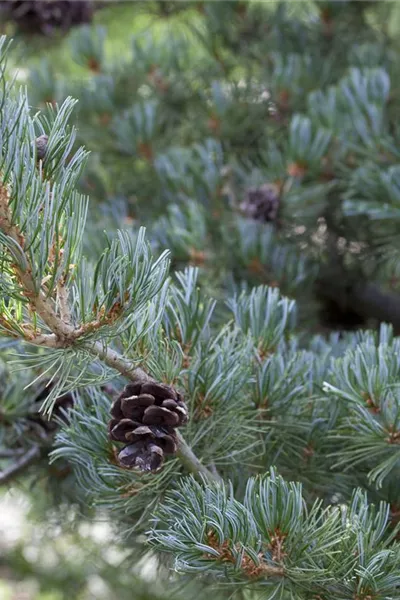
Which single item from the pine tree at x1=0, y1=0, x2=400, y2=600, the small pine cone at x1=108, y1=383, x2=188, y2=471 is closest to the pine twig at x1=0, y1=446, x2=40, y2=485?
the pine tree at x1=0, y1=0, x2=400, y2=600

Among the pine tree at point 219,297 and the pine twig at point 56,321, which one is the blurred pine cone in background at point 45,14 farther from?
the pine twig at point 56,321

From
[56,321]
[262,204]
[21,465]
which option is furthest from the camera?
[262,204]

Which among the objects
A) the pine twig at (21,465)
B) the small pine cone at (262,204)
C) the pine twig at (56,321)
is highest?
the pine twig at (56,321)

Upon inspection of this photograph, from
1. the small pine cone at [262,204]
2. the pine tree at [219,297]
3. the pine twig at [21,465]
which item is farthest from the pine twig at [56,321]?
the small pine cone at [262,204]

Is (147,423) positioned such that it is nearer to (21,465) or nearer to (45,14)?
(21,465)

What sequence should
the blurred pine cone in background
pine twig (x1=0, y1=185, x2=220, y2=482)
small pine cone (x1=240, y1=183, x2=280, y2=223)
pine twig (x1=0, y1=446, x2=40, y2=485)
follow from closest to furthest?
pine twig (x1=0, y1=185, x2=220, y2=482)
pine twig (x1=0, y1=446, x2=40, y2=485)
small pine cone (x1=240, y1=183, x2=280, y2=223)
the blurred pine cone in background

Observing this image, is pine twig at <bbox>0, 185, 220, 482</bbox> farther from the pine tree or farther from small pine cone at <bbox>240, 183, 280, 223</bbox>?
small pine cone at <bbox>240, 183, 280, 223</bbox>

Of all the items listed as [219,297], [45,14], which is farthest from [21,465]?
[45,14]
